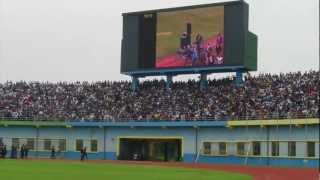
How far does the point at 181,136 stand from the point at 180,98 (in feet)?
15.8

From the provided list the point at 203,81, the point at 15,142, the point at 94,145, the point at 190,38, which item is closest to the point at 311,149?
the point at 203,81

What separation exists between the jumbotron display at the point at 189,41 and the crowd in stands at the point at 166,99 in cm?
221

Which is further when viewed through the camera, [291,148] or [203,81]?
[203,81]

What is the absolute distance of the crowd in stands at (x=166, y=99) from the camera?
5203 centimetres

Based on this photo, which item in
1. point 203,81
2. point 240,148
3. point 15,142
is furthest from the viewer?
point 15,142

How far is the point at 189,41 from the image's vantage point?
5925 cm

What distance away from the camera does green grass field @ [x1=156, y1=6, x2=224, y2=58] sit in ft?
191

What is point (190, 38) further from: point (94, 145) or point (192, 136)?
point (94, 145)

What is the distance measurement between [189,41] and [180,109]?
6330 millimetres

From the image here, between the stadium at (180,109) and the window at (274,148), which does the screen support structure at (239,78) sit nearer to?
the stadium at (180,109)

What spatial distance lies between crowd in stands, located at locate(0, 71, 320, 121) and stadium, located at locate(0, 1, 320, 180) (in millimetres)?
110

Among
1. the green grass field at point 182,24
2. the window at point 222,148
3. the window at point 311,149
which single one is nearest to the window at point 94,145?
the green grass field at point 182,24

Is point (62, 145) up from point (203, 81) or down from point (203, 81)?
down

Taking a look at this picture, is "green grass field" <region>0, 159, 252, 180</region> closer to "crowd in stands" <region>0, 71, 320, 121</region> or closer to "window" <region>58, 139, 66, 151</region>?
"crowd in stands" <region>0, 71, 320, 121</region>
